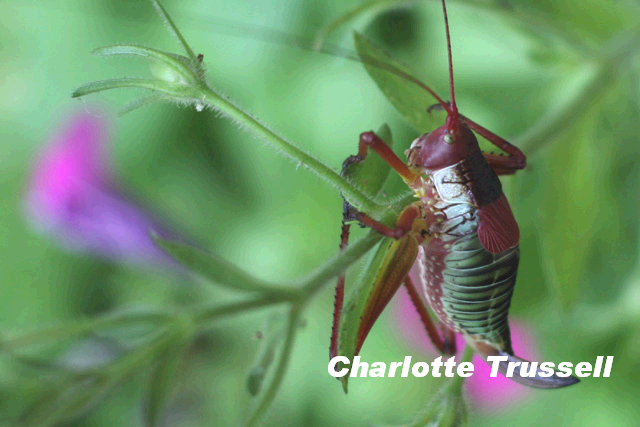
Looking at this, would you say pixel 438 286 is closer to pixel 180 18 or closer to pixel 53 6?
pixel 180 18

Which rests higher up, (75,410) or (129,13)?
(129,13)

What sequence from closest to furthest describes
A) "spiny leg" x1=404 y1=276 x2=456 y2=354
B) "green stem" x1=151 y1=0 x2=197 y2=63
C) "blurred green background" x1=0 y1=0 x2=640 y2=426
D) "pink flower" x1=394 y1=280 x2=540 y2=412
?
"green stem" x1=151 y1=0 x2=197 y2=63
"spiny leg" x1=404 y1=276 x2=456 y2=354
"blurred green background" x1=0 y1=0 x2=640 y2=426
"pink flower" x1=394 y1=280 x2=540 y2=412

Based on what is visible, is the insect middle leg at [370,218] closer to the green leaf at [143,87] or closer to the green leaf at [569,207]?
the green leaf at [143,87]

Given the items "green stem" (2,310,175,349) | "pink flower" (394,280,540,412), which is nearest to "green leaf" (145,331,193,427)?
"green stem" (2,310,175,349)

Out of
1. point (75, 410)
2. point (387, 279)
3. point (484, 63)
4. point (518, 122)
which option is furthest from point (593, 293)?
point (75, 410)

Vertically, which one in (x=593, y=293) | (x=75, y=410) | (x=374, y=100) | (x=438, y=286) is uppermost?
(x=374, y=100)

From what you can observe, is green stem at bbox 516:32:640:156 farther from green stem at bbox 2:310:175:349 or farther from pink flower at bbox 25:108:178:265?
pink flower at bbox 25:108:178:265

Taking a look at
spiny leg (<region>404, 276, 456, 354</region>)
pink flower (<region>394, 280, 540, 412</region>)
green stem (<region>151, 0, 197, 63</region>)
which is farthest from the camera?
pink flower (<region>394, 280, 540, 412</region>)
